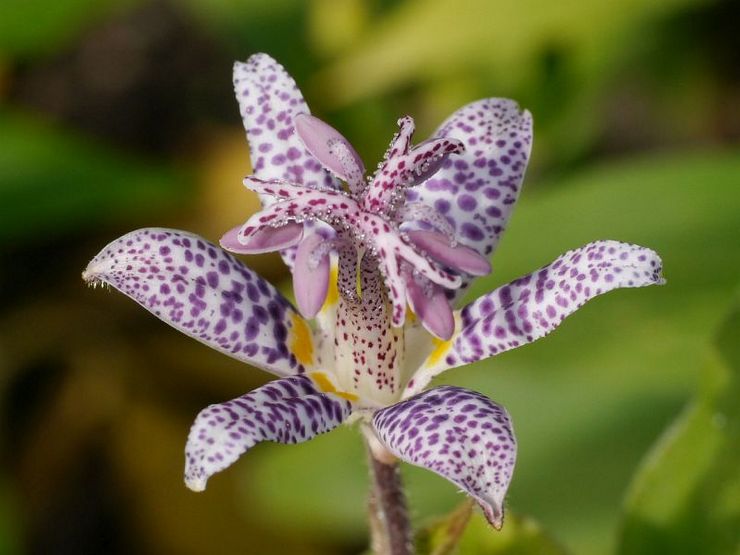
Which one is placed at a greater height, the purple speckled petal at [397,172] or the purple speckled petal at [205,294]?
the purple speckled petal at [397,172]

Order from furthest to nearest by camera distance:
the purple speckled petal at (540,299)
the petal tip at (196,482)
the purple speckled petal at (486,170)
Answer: the purple speckled petal at (486,170) < the purple speckled petal at (540,299) < the petal tip at (196,482)

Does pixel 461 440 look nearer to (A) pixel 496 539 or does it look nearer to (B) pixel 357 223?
(B) pixel 357 223

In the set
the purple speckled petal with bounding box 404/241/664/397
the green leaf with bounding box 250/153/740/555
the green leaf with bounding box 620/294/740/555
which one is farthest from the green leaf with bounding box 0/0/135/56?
the green leaf with bounding box 620/294/740/555

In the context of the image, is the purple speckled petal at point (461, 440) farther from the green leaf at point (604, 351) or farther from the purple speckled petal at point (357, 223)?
the green leaf at point (604, 351)

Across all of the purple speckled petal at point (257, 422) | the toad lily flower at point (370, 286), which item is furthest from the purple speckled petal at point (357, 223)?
the purple speckled petal at point (257, 422)

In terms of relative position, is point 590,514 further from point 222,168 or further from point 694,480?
point 222,168

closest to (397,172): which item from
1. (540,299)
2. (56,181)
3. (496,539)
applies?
(540,299)

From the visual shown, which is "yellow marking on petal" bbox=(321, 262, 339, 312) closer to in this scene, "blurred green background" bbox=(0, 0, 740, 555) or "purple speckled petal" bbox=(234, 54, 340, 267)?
"purple speckled petal" bbox=(234, 54, 340, 267)
